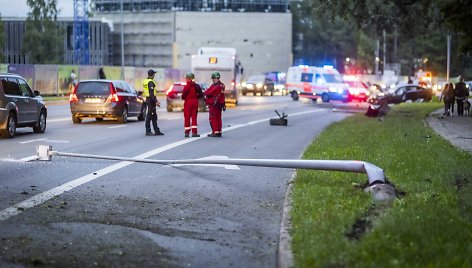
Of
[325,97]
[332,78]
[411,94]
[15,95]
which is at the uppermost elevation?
[332,78]

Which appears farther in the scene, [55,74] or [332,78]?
[55,74]

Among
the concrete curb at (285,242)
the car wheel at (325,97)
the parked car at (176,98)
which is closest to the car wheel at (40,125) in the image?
the concrete curb at (285,242)

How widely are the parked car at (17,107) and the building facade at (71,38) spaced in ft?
274

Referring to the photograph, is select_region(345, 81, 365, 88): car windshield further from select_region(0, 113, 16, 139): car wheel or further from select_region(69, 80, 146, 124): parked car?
select_region(0, 113, 16, 139): car wheel

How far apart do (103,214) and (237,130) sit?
1621 cm

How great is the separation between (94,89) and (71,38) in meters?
87.5

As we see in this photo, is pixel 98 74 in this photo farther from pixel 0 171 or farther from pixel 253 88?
pixel 0 171

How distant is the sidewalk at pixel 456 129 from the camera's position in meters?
20.0

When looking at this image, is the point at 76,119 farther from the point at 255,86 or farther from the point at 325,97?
the point at 255,86

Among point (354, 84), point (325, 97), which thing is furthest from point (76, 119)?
point (354, 84)

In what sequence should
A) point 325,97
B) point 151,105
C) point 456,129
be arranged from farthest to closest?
1. point 325,97
2. point 456,129
3. point 151,105

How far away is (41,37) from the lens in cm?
9806

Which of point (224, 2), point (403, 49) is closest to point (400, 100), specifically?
point (403, 49)

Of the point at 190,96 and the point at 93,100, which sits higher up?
the point at 190,96
